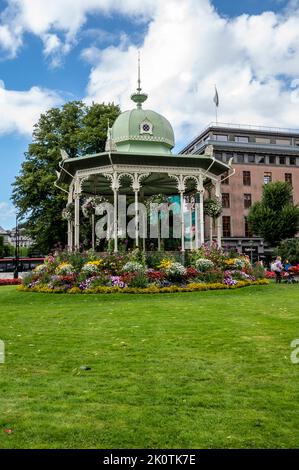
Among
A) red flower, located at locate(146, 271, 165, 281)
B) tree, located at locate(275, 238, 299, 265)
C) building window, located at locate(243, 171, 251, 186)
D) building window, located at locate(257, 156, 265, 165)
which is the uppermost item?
building window, located at locate(257, 156, 265, 165)

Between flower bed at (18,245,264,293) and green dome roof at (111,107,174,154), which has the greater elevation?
green dome roof at (111,107,174,154)

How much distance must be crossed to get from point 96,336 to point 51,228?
27.1 metres

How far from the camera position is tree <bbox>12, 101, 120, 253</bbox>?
34.3 m

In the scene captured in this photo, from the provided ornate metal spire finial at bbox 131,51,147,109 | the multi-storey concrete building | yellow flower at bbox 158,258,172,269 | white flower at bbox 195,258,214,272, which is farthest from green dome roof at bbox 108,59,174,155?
the multi-storey concrete building

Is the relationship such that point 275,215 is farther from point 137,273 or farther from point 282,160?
point 137,273

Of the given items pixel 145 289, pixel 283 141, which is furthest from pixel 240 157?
pixel 145 289

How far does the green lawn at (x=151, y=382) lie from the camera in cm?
391

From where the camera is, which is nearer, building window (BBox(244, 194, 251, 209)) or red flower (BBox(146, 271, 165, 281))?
red flower (BBox(146, 271, 165, 281))

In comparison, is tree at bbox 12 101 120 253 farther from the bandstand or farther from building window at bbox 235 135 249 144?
building window at bbox 235 135 249 144

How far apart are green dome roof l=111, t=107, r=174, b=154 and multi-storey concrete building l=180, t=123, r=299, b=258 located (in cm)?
4066
